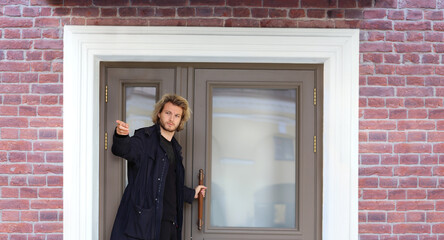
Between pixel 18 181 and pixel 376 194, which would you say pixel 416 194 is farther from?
pixel 18 181

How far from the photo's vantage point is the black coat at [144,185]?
3.50 metres

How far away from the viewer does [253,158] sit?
3922mm

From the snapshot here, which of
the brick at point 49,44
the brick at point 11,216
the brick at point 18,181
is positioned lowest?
the brick at point 11,216

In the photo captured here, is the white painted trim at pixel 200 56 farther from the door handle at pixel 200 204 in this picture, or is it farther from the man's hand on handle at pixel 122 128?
the door handle at pixel 200 204

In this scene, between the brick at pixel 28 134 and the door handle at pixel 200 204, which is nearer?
the brick at pixel 28 134

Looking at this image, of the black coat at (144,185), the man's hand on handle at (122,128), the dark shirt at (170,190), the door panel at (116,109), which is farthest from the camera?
the door panel at (116,109)

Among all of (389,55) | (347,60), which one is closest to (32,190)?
(347,60)

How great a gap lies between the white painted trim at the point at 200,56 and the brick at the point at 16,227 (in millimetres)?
306

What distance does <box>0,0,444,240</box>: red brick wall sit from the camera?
3701 mm

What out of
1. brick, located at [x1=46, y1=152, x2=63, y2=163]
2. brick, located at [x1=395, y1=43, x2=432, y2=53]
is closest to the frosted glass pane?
brick, located at [x1=46, y1=152, x2=63, y2=163]

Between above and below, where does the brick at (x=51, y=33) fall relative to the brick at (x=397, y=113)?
above

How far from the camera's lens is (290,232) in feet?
12.7

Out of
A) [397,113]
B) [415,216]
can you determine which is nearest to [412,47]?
[397,113]

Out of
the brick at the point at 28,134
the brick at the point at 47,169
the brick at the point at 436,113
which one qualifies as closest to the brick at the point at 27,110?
the brick at the point at 28,134
